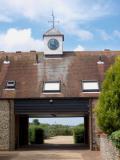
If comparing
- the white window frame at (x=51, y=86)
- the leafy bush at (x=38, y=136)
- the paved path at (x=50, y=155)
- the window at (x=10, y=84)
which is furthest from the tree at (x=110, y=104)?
the leafy bush at (x=38, y=136)

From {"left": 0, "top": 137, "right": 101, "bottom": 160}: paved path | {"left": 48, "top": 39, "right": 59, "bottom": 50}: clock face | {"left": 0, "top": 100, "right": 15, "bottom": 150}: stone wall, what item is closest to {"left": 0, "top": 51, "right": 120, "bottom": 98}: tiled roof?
{"left": 0, "top": 100, "right": 15, "bottom": 150}: stone wall

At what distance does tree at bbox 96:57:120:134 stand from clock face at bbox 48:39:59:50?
1360cm

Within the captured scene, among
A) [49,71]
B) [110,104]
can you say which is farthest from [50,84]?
[110,104]

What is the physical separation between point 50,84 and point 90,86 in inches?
108

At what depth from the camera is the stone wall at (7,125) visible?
3073 centimetres

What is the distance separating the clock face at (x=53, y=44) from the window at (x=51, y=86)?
4.12m

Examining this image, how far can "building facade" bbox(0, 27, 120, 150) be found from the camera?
30906 mm

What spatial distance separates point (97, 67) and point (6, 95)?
7.00 metres

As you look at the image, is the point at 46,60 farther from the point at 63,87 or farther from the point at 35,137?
the point at 35,137

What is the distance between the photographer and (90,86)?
103 ft

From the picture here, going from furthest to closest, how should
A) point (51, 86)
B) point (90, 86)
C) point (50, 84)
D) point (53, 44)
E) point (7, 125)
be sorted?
point (53, 44)
point (50, 84)
point (51, 86)
point (90, 86)
point (7, 125)

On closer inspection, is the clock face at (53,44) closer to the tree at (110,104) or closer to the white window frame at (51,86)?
the white window frame at (51,86)

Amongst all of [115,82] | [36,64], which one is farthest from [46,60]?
[115,82]

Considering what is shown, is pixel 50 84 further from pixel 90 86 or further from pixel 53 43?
pixel 53 43
